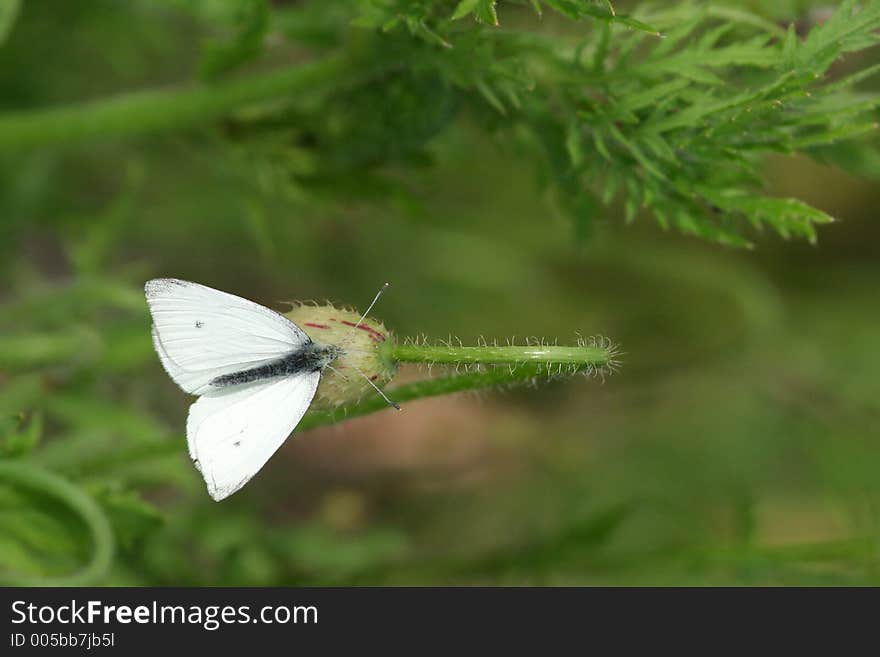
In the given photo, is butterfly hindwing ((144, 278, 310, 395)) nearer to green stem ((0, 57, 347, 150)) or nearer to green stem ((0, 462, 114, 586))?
green stem ((0, 462, 114, 586))

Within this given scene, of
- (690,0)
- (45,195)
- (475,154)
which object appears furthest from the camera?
(475,154)

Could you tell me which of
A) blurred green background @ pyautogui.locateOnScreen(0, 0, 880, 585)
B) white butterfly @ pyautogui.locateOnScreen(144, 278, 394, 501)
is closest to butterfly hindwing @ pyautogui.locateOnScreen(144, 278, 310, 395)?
white butterfly @ pyautogui.locateOnScreen(144, 278, 394, 501)

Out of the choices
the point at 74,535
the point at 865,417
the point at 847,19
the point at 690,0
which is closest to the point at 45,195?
the point at 74,535

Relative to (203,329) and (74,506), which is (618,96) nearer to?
(203,329)

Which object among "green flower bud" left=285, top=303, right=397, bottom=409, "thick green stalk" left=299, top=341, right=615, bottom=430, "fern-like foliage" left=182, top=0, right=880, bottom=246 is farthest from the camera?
"fern-like foliage" left=182, top=0, right=880, bottom=246

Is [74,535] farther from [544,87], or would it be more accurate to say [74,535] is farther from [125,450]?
[544,87]

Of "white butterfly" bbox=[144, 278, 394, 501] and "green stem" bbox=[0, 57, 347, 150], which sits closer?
"white butterfly" bbox=[144, 278, 394, 501]

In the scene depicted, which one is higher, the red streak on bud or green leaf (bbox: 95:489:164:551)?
green leaf (bbox: 95:489:164:551)
